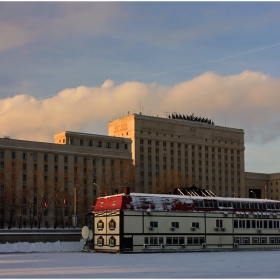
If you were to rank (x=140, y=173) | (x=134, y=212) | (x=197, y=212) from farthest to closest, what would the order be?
1. (x=140, y=173)
2. (x=197, y=212)
3. (x=134, y=212)

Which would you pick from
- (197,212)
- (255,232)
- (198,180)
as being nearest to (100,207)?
(197,212)

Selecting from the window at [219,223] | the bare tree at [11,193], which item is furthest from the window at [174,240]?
the bare tree at [11,193]

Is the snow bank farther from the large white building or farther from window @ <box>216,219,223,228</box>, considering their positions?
the large white building

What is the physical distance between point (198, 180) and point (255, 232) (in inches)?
4391

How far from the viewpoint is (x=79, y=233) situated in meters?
75.3

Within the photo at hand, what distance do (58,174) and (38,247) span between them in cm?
8133

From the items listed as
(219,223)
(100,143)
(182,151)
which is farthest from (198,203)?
(182,151)

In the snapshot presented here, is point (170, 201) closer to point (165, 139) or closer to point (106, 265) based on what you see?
point (106, 265)

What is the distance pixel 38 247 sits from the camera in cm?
6706

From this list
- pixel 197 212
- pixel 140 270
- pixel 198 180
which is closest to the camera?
pixel 140 270

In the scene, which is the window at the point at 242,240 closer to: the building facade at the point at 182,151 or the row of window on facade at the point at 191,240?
the row of window on facade at the point at 191,240

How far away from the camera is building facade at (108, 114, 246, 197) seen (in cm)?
17438

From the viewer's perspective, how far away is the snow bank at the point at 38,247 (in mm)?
65562

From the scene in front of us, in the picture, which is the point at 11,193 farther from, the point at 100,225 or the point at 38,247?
the point at 100,225
